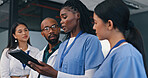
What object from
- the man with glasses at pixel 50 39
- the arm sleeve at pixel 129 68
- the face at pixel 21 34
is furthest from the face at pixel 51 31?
the arm sleeve at pixel 129 68

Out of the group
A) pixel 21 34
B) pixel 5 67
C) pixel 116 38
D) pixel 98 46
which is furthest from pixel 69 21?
pixel 5 67

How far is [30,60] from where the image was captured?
1.17 metres

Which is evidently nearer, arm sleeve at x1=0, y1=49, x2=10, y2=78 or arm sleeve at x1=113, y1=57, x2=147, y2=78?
arm sleeve at x1=113, y1=57, x2=147, y2=78

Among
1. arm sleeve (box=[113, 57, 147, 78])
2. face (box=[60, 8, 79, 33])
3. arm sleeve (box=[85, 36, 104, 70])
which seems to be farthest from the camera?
face (box=[60, 8, 79, 33])

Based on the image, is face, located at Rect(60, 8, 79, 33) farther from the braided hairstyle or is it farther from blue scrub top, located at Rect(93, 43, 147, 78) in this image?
blue scrub top, located at Rect(93, 43, 147, 78)

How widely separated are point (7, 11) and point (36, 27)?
2.31 feet

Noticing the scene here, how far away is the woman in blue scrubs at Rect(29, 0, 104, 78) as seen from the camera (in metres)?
1.10

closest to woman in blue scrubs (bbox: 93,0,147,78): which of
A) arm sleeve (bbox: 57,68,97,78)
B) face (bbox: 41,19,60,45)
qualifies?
arm sleeve (bbox: 57,68,97,78)

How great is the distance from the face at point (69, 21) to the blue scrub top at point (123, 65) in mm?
444

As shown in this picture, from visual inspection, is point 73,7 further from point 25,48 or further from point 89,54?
point 25,48

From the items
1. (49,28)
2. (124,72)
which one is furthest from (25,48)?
(124,72)

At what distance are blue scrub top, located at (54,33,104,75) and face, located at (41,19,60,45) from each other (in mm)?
481

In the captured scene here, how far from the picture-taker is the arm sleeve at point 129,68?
809mm

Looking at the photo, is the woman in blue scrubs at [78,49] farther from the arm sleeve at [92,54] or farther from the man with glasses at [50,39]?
the man with glasses at [50,39]
